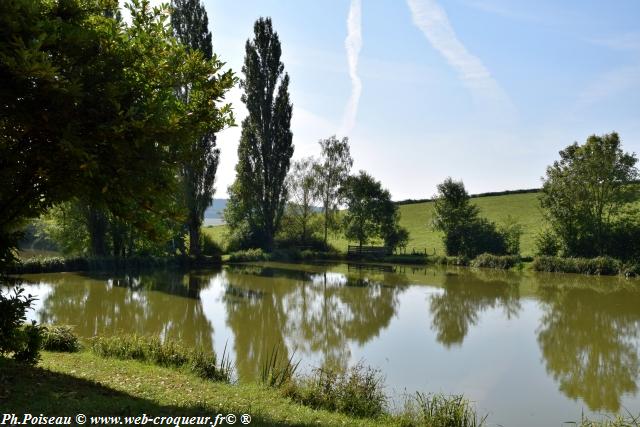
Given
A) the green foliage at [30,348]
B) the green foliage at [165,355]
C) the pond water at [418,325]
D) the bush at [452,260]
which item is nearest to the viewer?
the green foliage at [30,348]

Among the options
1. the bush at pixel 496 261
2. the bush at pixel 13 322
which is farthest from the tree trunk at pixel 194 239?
the bush at pixel 13 322

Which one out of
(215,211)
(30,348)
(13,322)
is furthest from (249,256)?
(215,211)

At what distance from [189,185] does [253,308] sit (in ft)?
50.2

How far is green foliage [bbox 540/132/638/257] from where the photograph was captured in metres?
32.1

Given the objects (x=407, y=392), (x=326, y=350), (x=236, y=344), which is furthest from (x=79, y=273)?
(x=407, y=392)

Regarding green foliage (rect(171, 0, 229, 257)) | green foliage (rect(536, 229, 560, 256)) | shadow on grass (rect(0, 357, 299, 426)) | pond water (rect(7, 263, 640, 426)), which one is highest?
green foliage (rect(171, 0, 229, 257))

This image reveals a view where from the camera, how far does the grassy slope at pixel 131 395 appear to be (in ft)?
17.3

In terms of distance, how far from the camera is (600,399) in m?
8.88

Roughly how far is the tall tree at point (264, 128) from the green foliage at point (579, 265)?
763 inches

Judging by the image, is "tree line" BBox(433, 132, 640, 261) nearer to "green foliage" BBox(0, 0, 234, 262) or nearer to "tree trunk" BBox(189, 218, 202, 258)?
"tree trunk" BBox(189, 218, 202, 258)

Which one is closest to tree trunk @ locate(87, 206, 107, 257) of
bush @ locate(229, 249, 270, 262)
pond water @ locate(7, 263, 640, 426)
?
pond water @ locate(7, 263, 640, 426)

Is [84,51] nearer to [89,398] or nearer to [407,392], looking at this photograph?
[89,398]

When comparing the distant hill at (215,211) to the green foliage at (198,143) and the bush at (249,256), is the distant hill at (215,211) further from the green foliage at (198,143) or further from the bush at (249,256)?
the bush at (249,256)

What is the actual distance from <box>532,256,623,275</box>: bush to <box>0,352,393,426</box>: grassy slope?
28.8 meters
